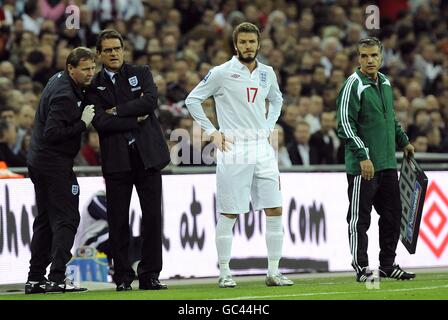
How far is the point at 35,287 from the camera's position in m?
12.7

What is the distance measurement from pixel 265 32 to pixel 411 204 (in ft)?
30.4

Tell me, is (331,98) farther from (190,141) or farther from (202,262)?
(202,262)

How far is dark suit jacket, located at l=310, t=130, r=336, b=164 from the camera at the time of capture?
734 inches

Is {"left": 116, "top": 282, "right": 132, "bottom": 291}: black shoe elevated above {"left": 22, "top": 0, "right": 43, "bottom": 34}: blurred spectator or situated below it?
below

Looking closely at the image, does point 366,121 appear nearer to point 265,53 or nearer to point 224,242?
point 224,242

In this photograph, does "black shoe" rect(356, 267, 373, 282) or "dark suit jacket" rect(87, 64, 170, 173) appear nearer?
"dark suit jacket" rect(87, 64, 170, 173)

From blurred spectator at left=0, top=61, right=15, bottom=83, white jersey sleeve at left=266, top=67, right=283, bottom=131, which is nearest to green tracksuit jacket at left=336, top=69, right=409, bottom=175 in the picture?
white jersey sleeve at left=266, top=67, right=283, bottom=131

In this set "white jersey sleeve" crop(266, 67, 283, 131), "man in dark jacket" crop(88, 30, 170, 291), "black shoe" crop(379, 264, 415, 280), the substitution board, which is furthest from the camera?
the substitution board

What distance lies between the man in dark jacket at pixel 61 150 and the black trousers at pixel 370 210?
8.83 ft

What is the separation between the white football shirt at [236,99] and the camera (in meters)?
12.6

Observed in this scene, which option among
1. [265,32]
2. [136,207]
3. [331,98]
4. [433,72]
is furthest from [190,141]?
[433,72]

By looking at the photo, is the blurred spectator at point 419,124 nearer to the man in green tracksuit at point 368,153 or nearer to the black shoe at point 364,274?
the man in green tracksuit at point 368,153

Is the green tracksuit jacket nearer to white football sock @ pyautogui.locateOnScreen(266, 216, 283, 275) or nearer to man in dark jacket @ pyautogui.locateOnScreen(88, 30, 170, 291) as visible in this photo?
white football sock @ pyautogui.locateOnScreen(266, 216, 283, 275)
